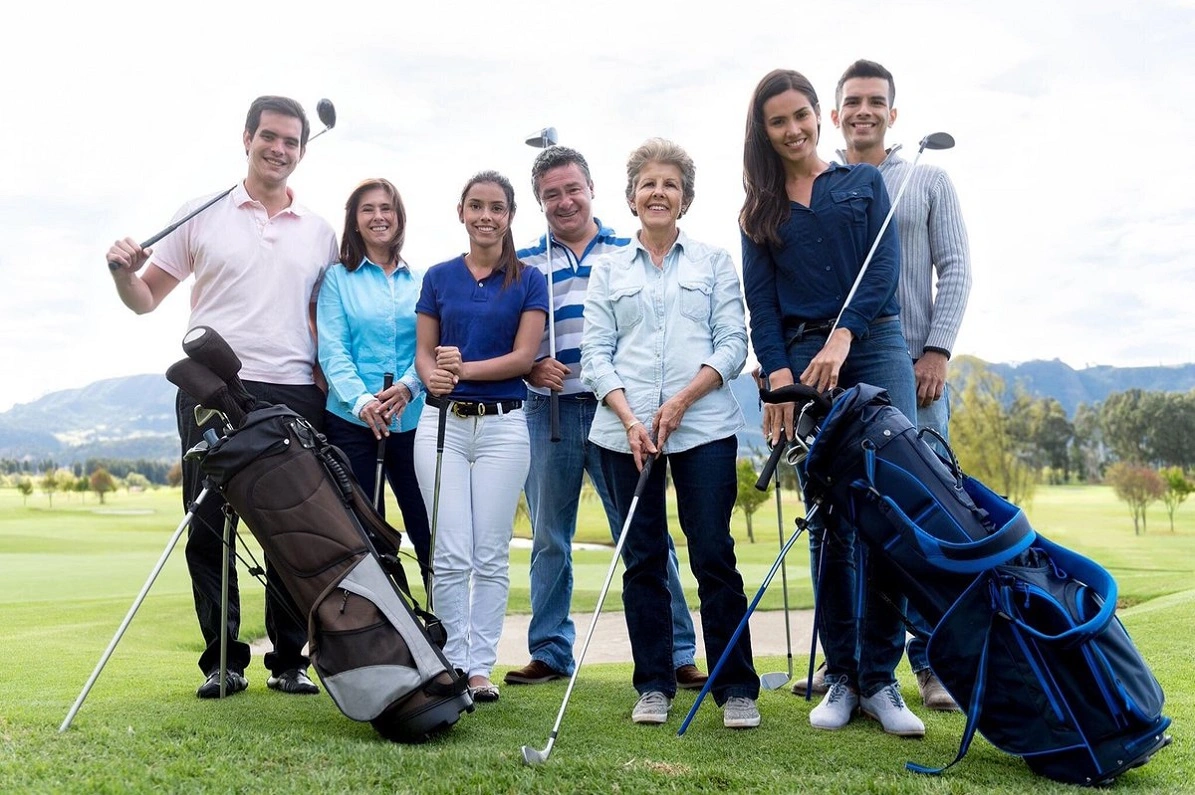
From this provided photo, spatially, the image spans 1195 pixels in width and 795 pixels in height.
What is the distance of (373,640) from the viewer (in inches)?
133

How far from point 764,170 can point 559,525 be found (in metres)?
1.96

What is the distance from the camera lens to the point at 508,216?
4289 millimetres

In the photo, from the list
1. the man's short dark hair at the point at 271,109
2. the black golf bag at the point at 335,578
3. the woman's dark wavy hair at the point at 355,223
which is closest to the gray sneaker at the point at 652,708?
the black golf bag at the point at 335,578

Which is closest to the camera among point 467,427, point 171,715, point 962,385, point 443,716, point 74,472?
point 443,716

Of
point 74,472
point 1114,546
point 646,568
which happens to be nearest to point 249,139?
point 646,568

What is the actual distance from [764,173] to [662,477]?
4.01 feet

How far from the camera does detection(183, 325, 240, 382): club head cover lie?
140 inches

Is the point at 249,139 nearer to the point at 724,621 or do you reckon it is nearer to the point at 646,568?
the point at 646,568

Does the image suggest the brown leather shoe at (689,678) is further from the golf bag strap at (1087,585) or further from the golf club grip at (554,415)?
the golf bag strap at (1087,585)

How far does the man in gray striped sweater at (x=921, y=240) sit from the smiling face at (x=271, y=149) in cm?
240

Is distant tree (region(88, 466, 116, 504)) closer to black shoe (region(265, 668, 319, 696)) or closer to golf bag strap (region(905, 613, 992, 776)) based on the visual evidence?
black shoe (region(265, 668, 319, 696))

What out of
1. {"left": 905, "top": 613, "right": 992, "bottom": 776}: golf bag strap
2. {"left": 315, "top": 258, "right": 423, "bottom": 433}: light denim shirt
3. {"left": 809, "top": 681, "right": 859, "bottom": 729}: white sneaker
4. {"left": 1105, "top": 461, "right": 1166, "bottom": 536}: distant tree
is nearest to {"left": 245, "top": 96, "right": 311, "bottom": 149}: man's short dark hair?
{"left": 315, "top": 258, "right": 423, "bottom": 433}: light denim shirt

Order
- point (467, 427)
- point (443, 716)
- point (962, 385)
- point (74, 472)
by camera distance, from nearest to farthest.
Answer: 1. point (443, 716)
2. point (467, 427)
3. point (962, 385)
4. point (74, 472)

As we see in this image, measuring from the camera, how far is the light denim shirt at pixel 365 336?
4.16 m
